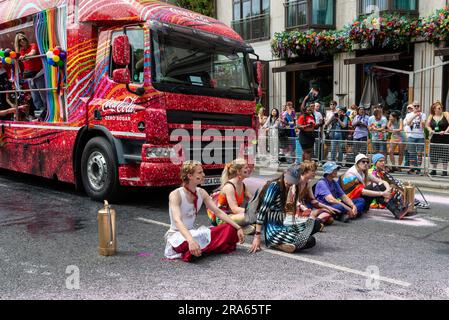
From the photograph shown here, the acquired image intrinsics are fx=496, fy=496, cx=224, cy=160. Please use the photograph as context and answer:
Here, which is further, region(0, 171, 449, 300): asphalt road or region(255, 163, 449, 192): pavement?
region(255, 163, 449, 192): pavement

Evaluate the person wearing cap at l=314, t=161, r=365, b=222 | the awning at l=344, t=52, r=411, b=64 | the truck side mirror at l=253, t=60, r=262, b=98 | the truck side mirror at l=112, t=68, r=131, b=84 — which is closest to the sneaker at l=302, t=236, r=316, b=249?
the person wearing cap at l=314, t=161, r=365, b=222

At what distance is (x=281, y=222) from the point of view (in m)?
5.62

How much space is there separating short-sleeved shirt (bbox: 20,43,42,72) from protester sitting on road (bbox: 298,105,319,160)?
688 centimetres

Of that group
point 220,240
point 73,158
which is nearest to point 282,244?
point 220,240

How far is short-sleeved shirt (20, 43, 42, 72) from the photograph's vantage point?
30.9 feet

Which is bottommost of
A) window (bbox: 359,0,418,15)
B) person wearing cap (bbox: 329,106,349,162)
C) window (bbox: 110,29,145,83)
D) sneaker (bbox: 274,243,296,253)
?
sneaker (bbox: 274,243,296,253)

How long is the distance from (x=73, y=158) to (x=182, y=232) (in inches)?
174

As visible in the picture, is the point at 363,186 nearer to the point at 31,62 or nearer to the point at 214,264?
the point at 214,264

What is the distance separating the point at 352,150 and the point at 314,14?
1022cm

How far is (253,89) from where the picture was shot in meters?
9.05

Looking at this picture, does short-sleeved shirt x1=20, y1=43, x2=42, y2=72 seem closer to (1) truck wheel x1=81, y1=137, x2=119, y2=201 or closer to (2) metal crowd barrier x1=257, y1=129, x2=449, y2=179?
(1) truck wheel x1=81, y1=137, x2=119, y2=201

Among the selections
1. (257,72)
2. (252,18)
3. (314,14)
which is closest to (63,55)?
(257,72)
